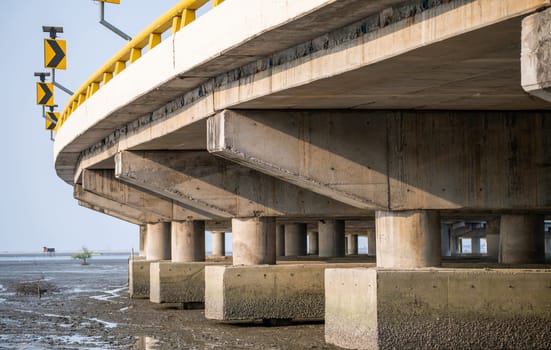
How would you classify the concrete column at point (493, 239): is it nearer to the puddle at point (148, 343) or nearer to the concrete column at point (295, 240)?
the concrete column at point (295, 240)

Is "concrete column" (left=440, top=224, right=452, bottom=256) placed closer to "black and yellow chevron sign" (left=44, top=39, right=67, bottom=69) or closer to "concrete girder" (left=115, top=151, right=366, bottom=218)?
"black and yellow chevron sign" (left=44, top=39, right=67, bottom=69)

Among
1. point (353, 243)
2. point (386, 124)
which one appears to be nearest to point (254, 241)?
point (386, 124)

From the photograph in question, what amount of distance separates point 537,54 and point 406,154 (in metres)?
9.07

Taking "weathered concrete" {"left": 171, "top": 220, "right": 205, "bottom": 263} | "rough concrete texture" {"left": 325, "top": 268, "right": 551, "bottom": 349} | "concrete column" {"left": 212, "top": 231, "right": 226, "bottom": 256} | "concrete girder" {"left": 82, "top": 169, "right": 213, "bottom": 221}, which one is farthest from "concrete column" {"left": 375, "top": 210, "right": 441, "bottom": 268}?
"concrete column" {"left": 212, "top": 231, "right": 226, "bottom": 256}

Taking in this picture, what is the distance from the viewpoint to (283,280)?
25734mm

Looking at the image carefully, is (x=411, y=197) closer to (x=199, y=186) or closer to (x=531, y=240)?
(x=531, y=240)

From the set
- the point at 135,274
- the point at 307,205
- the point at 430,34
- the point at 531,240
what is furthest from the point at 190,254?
the point at 430,34

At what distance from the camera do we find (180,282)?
34.4m

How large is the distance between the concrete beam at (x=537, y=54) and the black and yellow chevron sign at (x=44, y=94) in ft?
102

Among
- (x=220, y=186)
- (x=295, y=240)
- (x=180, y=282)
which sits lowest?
(x=180, y=282)

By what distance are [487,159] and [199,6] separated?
209 inches

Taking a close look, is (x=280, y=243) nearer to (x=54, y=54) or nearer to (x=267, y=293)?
(x=54, y=54)

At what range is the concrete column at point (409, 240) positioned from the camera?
60.3 ft

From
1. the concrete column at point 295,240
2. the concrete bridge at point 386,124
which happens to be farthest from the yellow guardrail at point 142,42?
the concrete column at point 295,240
